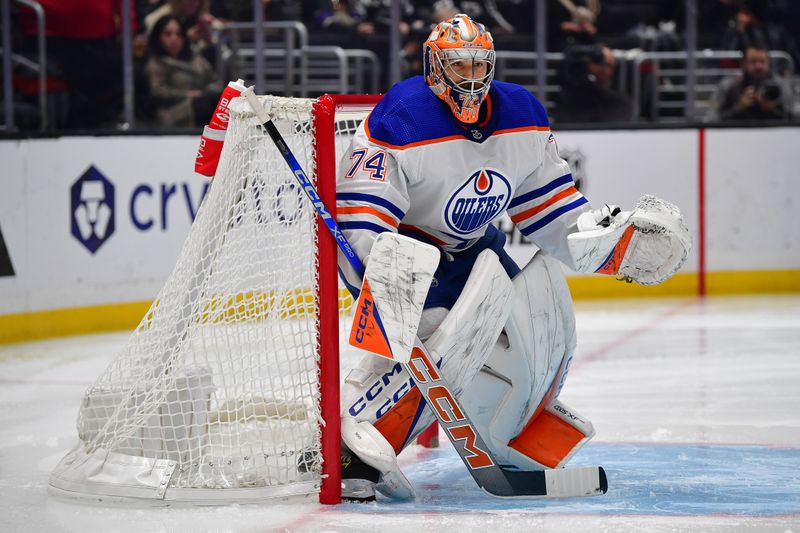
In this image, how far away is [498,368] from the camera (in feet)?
8.98

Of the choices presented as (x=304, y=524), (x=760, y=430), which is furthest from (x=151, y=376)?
(x=760, y=430)

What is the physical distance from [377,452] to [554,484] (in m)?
0.40

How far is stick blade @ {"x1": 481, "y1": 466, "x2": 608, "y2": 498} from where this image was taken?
8.48 feet

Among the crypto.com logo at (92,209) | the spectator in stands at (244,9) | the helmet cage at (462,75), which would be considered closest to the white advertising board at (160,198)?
the crypto.com logo at (92,209)

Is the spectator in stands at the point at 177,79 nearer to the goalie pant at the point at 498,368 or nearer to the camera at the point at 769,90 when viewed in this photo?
the camera at the point at 769,90

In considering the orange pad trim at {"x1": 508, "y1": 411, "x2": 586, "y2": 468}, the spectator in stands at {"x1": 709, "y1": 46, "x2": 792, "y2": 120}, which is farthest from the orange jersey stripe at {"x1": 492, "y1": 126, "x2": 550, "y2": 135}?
the spectator in stands at {"x1": 709, "y1": 46, "x2": 792, "y2": 120}

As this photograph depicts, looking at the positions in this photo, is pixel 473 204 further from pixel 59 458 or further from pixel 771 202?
pixel 771 202

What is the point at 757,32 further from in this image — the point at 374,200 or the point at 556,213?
the point at 374,200

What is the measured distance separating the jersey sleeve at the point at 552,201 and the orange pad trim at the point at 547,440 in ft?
1.24

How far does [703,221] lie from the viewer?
238 inches

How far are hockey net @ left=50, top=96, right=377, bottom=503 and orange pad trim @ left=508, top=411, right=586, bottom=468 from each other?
50cm

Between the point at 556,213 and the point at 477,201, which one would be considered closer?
the point at 477,201

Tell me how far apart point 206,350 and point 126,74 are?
2.90m

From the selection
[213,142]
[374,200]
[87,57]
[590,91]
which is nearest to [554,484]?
[374,200]
